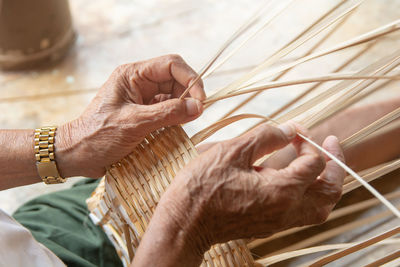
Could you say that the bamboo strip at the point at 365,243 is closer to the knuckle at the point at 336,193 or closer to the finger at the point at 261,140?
the knuckle at the point at 336,193

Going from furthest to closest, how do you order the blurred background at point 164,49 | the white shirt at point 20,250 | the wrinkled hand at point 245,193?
the blurred background at point 164,49 → the white shirt at point 20,250 → the wrinkled hand at point 245,193

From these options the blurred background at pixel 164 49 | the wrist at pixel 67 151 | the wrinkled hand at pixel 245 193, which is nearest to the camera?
the wrinkled hand at pixel 245 193

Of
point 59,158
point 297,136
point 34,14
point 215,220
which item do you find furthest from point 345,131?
point 34,14

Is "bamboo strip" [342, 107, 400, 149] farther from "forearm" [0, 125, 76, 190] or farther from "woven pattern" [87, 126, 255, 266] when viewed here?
"forearm" [0, 125, 76, 190]

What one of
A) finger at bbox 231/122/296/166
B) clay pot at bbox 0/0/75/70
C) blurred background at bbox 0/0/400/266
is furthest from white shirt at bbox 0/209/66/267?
clay pot at bbox 0/0/75/70

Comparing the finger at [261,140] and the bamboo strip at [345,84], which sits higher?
the bamboo strip at [345,84]

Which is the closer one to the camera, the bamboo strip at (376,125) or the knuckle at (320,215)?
the knuckle at (320,215)

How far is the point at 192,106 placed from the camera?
88cm

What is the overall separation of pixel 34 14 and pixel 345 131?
1.39 metres

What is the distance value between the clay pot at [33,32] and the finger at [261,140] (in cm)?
143

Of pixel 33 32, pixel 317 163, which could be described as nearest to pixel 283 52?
pixel 317 163

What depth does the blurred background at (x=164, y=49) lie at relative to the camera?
1852 mm

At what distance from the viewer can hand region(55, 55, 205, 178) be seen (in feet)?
2.85

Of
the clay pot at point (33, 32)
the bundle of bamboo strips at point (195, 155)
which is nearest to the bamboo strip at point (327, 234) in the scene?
the bundle of bamboo strips at point (195, 155)
